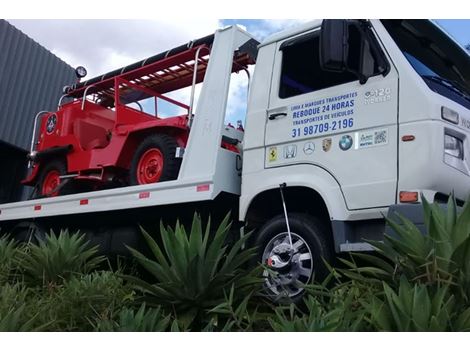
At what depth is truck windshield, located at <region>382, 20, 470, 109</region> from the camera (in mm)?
3828

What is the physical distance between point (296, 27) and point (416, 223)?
2.31 m

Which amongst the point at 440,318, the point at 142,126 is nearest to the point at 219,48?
the point at 142,126

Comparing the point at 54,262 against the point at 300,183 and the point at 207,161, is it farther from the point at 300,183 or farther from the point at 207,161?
the point at 300,183

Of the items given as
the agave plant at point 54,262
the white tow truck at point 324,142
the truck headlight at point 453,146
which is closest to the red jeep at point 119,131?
the white tow truck at point 324,142

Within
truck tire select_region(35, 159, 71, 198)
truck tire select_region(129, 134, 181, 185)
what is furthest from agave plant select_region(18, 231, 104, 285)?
truck tire select_region(35, 159, 71, 198)

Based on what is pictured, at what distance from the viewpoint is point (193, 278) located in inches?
123

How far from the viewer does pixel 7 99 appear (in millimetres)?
8703

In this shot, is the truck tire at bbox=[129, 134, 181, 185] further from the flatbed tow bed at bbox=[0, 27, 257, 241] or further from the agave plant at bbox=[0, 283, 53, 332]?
the agave plant at bbox=[0, 283, 53, 332]

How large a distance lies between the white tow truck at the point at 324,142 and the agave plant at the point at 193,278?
50 centimetres

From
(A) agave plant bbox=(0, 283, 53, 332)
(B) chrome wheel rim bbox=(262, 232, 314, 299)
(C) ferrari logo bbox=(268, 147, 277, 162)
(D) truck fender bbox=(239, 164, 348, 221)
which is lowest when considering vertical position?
(A) agave plant bbox=(0, 283, 53, 332)

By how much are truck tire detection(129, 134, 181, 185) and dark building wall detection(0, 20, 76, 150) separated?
15.4 feet

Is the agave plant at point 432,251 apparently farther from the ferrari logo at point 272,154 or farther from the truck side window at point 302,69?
the truck side window at point 302,69

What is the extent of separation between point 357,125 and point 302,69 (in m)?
0.94

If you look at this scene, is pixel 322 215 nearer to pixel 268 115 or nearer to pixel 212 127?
pixel 268 115
